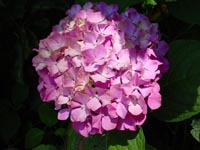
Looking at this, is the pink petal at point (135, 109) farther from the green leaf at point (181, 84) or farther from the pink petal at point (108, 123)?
the green leaf at point (181, 84)

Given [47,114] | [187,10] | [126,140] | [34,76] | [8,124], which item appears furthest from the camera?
[34,76]

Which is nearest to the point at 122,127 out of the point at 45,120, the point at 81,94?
the point at 81,94

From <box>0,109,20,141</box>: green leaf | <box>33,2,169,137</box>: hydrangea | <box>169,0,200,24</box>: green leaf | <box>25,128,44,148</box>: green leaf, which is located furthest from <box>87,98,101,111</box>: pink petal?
<box>0,109,20,141</box>: green leaf

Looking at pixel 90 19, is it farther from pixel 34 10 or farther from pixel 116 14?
pixel 34 10

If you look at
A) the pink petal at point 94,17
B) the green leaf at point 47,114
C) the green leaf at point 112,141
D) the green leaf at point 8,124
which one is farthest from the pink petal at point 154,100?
the green leaf at point 8,124

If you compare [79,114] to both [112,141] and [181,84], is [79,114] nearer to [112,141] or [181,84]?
[112,141]

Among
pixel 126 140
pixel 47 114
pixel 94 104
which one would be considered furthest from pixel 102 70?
pixel 47 114
